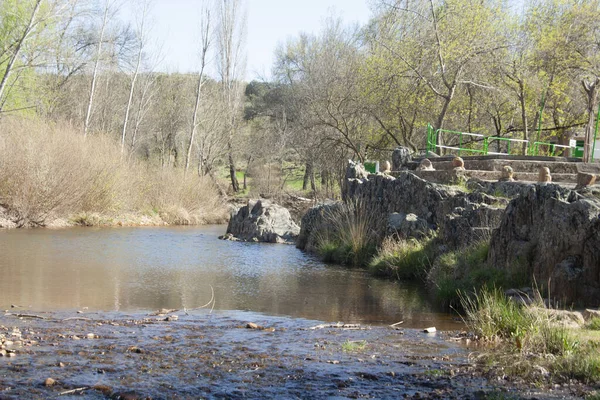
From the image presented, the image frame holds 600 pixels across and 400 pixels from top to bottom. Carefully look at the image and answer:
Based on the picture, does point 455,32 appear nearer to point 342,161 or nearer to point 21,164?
point 342,161

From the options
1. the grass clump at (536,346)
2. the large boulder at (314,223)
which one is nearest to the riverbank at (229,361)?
the grass clump at (536,346)

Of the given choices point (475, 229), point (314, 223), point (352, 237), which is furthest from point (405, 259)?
point (314, 223)

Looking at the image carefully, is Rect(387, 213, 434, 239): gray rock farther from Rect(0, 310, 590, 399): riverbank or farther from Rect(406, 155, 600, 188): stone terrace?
Rect(0, 310, 590, 399): riverbank

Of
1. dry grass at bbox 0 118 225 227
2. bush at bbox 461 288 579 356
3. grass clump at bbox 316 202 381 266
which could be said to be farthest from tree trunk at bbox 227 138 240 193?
bush at bbox 461 288 579 356

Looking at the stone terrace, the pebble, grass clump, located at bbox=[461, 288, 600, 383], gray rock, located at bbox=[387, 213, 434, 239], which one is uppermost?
the stone terrace

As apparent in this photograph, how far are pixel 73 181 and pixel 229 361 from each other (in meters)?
23.9

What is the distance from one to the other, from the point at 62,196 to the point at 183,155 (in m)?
21.5

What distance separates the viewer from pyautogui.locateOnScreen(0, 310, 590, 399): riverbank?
6020 mm

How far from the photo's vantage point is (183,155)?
165 feet

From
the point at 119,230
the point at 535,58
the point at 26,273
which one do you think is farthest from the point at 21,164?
the point at 535,58

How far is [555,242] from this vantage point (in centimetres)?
1055

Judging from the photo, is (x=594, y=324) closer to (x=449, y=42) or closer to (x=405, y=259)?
(x=405, y=259)

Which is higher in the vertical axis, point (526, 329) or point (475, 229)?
point (475, 229)

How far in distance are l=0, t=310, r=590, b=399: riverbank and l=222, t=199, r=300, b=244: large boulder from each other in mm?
18044
